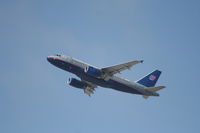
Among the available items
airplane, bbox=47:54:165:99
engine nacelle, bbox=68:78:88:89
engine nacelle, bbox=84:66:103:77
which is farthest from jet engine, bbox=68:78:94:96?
engine nacelle, bbox=84:66:103:77

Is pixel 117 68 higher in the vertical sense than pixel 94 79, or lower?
higher

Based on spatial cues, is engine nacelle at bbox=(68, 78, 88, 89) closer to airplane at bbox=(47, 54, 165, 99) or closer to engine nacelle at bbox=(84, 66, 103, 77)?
airplane at bbox=(47, 54, 165, 99)

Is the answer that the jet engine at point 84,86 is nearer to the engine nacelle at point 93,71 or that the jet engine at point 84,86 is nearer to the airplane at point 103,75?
the airplane at point 103,75

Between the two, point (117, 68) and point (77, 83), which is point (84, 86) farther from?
point (117, 68)

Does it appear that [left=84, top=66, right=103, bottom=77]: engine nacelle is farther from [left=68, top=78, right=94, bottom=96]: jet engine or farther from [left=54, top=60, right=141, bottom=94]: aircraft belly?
[left=68, top=78, right=94, bottom=96]: jet engine

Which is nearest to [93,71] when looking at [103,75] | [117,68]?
[103,75]

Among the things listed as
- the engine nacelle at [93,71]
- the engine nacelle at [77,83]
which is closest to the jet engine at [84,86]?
the engine nacelle at [77,83]

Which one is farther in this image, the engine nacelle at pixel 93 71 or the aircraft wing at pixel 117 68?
the engine nacelle at pixel 93 71

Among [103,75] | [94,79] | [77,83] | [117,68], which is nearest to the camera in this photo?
[117,68]

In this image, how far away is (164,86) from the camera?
56469mm

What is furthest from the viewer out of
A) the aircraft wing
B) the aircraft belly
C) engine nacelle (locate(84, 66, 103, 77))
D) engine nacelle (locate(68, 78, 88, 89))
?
engine nacelle (locate(68, 78, 88, 89))

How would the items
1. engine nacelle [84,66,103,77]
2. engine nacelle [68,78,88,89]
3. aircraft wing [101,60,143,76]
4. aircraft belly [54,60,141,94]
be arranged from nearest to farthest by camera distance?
aircraft wing [101,60,143,76], engine nacelle [84,66,103,77], aircraft belly [54,60,141,94], engine nacelle [68,78,88,89]

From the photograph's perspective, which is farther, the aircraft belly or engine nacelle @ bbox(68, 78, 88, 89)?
engine nacelle @ bbox(68, 78, 88, 89)

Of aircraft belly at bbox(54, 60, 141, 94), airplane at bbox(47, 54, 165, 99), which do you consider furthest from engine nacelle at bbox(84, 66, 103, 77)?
aircraft belly at bbox(54, 60, 141, 94)
